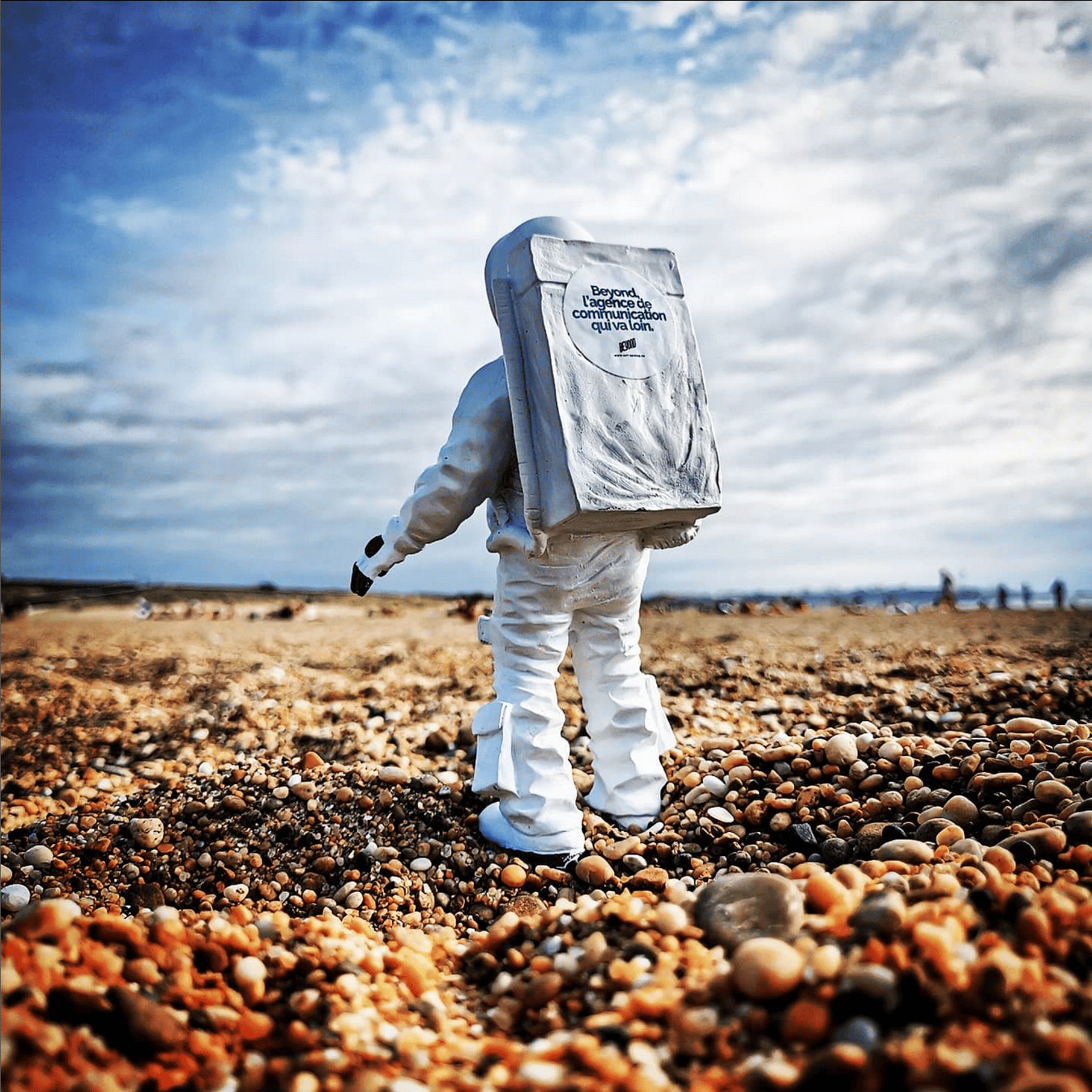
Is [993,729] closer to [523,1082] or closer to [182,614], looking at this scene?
[523,1082]

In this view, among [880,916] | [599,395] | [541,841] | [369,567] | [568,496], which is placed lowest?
[541,841]

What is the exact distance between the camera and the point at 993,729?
454cm

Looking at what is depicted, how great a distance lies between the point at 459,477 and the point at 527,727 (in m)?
1.12

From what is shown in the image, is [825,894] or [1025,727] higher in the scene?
[1025,727]

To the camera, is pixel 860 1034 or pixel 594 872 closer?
pixel 860 1034

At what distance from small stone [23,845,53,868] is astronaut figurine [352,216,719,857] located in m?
2.01

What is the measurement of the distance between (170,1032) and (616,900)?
1.42m

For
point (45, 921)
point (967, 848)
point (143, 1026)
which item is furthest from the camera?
point (967, 848)

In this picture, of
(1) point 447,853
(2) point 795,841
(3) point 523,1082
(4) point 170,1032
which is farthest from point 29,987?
(2) point 795,841

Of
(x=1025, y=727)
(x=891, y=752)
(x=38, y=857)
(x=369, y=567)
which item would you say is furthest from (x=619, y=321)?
(x=38, y=857)

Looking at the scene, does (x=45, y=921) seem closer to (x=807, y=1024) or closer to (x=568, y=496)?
(x=807, y=1024)

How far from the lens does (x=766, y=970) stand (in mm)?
1788

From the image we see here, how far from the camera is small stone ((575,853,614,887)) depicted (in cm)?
337

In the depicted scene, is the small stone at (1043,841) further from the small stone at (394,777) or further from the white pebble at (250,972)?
the small stone at (394,777)
